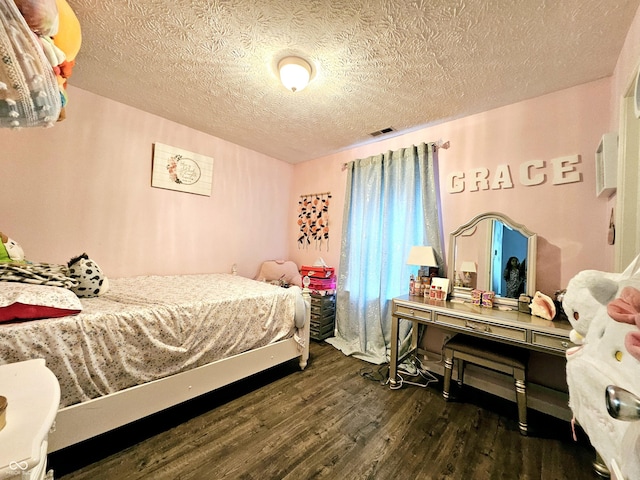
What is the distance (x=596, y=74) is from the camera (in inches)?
69.0

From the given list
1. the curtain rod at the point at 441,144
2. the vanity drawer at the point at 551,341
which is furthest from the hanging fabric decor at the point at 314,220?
the vanity drawer at the point at 551,341

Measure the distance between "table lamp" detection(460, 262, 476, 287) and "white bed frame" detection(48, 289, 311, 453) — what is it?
167 centimetres

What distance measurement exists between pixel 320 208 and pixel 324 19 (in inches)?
91.0

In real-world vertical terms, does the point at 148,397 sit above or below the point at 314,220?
below

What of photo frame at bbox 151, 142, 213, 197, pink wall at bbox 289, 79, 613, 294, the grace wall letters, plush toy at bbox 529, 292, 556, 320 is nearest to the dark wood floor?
plush toy at bbox 529, 292, 556, 320

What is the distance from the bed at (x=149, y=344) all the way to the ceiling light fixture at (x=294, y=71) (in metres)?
1.61

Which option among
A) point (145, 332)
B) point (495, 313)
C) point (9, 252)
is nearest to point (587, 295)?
point (495, 313)

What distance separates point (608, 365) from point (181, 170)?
3.40 metres

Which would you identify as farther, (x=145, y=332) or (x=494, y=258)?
(x=494, y=258)

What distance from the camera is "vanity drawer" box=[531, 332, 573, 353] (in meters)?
1.48

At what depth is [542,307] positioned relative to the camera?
5.71 ft

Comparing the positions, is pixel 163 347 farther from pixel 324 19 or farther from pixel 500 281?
pixel 500 281

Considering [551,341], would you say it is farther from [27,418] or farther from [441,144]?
[27,418]

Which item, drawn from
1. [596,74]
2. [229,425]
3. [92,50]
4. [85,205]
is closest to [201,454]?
[229,425]
